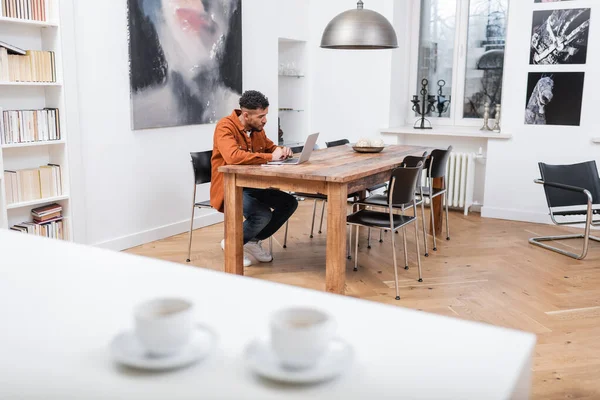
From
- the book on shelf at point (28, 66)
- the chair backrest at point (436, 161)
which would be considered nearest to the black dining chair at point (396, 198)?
the chair backrest at point (436, 161)

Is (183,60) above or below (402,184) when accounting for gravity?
above

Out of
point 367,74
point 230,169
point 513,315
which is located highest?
point 367,74

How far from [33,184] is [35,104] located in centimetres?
61

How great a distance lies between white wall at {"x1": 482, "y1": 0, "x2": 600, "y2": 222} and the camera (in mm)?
5895

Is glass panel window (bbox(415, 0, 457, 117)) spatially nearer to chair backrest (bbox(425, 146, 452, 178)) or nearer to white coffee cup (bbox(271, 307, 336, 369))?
chair backrest (bbox(425, 146, 452, 178))

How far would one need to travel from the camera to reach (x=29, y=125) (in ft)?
14.0

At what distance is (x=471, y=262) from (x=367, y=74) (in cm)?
317

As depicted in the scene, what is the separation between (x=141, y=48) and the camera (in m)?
5.12

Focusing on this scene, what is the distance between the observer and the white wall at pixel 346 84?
7135 millimetres

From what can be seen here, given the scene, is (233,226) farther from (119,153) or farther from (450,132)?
(450,132)

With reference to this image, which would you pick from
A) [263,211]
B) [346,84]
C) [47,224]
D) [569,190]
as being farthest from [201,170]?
[346,84]

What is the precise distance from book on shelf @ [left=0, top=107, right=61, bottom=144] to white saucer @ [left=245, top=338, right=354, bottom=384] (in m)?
3.70

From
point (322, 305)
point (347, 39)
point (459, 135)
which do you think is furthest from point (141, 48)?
point (322, 305)

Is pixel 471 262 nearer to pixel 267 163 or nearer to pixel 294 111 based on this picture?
pixel 267 163
